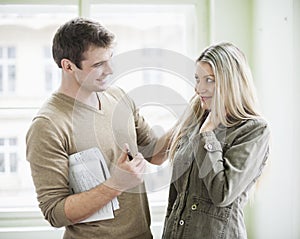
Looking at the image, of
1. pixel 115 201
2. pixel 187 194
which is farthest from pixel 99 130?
pixel 187 194

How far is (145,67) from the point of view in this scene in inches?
69.3

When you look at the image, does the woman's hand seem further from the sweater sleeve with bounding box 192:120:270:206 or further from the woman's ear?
the woman's ear

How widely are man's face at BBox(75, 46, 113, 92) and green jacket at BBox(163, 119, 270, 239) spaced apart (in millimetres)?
322

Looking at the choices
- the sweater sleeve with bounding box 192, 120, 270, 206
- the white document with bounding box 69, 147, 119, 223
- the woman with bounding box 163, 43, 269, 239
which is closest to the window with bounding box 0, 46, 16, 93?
the white document with bounding box 69, 147, 119, 223

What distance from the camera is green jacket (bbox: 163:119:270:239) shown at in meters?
1.38

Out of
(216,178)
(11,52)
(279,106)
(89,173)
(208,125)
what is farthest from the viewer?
(11,52)

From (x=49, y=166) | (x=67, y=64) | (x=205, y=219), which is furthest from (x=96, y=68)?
(x=205, y=219)

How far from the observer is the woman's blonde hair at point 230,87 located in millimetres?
1427

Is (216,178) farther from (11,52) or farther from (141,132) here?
(11,52)

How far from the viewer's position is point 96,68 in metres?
1.62

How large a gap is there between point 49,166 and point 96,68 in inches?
13.4

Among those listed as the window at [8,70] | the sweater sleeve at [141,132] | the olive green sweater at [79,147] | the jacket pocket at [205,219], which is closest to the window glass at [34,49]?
the window at [8,70]

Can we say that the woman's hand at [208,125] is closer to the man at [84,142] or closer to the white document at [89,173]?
the man at [84,142]

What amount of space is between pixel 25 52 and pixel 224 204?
4.67 ft
